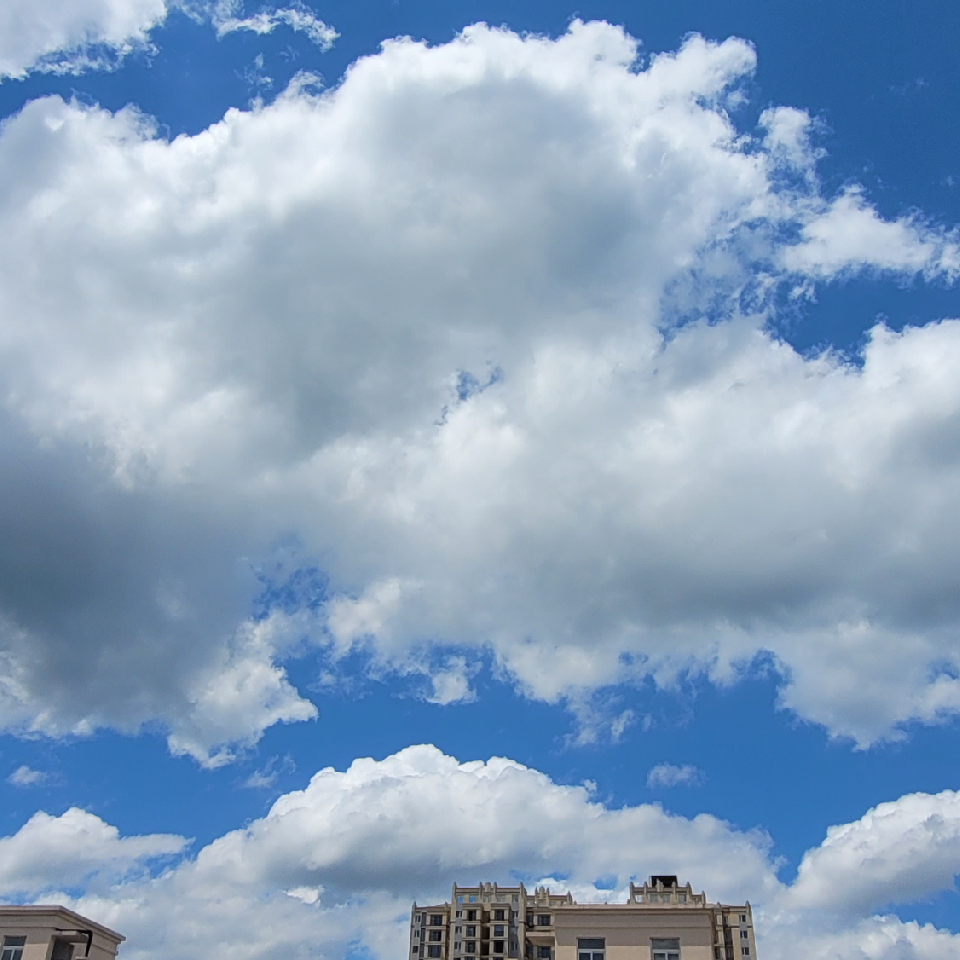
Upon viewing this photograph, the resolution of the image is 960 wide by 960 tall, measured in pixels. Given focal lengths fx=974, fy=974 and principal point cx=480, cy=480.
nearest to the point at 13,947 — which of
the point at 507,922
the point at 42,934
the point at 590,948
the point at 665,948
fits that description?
the point at 42,934

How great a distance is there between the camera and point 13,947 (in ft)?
174

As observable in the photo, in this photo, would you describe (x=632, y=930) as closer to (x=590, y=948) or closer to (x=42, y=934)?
(x=590, y=948)

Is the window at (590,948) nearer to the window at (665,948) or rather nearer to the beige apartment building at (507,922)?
the window at (665,948)

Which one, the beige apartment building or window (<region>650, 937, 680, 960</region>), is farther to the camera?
the beige apartment building

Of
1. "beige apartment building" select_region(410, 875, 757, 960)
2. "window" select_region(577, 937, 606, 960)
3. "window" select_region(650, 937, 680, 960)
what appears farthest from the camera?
"beige apartment building" select_region(410, 875, 757, 960)

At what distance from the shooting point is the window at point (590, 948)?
4550cm

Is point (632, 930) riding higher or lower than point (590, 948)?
higher

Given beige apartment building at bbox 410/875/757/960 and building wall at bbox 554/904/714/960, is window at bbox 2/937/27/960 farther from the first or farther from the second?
beige apartment building at bbox 410/875/757/960

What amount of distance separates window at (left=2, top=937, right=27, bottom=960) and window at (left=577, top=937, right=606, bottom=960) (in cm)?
3054

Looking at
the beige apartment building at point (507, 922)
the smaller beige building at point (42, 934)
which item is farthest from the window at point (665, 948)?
the beige apartment building at point (507, 922)

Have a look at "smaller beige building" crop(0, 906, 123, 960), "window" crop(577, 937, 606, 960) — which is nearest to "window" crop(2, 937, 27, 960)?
"smaller beige building" crop(0, 906, 123, 960)

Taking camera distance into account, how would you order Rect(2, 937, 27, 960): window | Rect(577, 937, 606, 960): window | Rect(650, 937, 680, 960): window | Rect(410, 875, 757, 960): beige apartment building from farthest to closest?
Rect(410, 875, 757, 960): beige apartment building < Rect(2, 937, 27, 960): window < Rect(577, 937, 606, 960): window < Rect(650, 937, 680, 960): window

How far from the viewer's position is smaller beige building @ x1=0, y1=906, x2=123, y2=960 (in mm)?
52938

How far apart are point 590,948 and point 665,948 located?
3472mm
